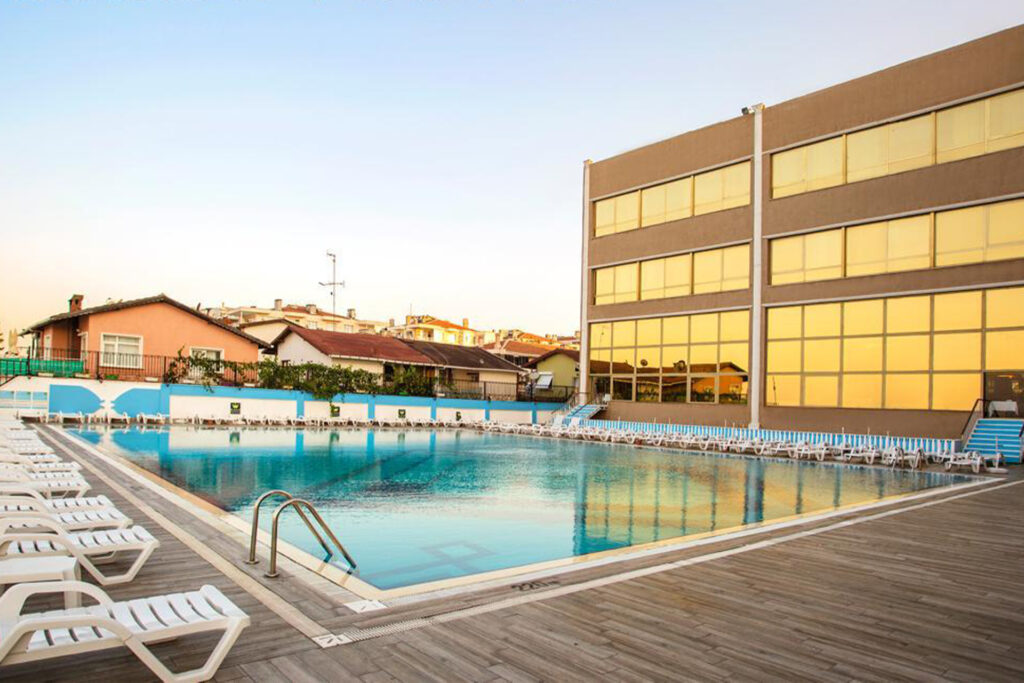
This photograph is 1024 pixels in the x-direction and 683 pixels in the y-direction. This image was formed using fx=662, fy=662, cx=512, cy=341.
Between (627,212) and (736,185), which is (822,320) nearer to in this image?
(736,185)

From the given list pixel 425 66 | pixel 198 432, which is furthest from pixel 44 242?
pixel 425 66

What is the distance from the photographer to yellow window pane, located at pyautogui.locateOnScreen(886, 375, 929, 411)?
21578 mm

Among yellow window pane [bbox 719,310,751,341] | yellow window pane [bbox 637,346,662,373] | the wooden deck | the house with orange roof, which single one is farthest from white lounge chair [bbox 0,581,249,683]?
the house with orange roof

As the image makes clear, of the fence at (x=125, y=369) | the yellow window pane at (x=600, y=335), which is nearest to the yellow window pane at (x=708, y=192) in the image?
the yellow window pane at (x=600, y=335)

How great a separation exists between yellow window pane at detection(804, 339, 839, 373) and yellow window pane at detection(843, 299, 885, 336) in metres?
0.71

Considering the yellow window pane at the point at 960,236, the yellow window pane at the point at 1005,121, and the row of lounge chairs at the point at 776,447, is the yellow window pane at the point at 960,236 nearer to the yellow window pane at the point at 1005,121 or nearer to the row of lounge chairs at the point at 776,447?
the yellow window pane at the point at 1005,121

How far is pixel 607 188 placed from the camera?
1275 inches

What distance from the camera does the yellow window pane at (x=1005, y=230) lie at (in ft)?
65.6

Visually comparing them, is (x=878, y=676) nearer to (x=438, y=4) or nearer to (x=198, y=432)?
(x=438, y=4)

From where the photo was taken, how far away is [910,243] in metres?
22.3

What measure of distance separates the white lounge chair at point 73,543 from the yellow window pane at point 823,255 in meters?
24.3

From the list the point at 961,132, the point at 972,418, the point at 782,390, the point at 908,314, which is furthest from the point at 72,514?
the point at 961,132

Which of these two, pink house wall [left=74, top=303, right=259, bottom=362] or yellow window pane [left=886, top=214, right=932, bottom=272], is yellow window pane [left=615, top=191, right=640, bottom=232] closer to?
yellow window pane [left=886, top=214, right=932, bottom=272]

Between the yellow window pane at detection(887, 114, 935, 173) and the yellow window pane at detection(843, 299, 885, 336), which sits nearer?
the yellow window pane at detection(887, 114, 935, 173)
